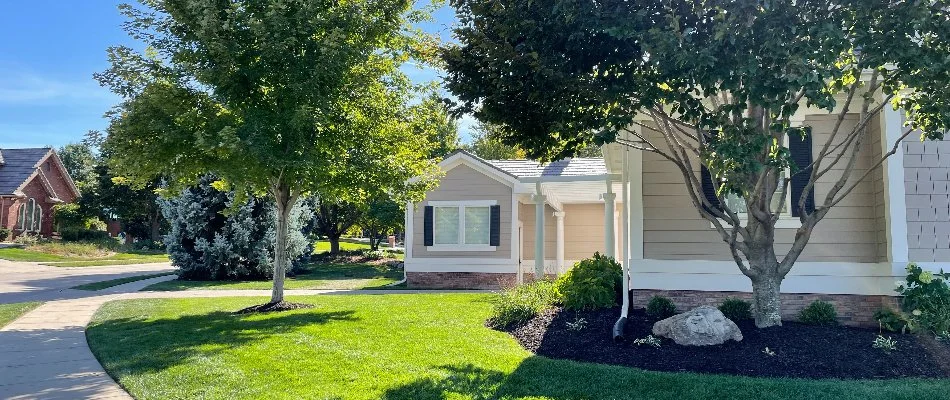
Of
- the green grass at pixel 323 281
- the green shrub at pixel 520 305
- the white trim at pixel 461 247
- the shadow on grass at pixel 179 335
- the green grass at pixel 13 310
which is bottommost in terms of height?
the green grass at pixel 323 281

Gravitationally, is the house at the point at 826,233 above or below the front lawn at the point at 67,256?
above

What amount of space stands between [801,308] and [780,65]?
4493 millimetres

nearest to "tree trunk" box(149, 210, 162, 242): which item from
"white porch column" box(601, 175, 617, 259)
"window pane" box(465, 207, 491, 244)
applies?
"window pane" box(465, 207, 491, 244)

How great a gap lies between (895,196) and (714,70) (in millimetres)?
4247

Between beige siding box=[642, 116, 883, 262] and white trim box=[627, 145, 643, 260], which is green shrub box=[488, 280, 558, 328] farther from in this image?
beige siding box=[642, 116, 883, 262]

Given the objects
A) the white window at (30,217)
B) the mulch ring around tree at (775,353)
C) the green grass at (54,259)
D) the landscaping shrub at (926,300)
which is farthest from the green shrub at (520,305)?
the white window at (30,217)

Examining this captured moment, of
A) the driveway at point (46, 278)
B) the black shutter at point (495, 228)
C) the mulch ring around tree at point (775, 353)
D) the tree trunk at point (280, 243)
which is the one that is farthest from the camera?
the black shutter at point (495, 228)

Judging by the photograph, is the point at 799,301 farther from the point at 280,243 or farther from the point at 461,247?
the point at 461,247

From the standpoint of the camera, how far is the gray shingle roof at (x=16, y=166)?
3484 cm

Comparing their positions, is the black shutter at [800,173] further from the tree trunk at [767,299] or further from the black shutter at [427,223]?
the black shutter at [427,223]

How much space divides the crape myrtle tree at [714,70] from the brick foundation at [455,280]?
946 centimetres

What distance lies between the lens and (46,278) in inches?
754

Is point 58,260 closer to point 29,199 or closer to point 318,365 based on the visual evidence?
point 29,199

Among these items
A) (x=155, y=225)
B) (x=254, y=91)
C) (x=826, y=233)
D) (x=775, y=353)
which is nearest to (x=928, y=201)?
(x=826, y=233)
